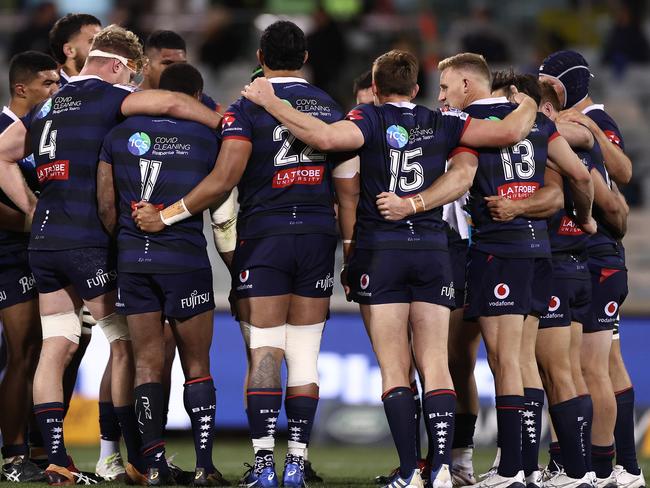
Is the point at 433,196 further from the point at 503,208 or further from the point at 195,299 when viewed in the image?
the point at 195,299

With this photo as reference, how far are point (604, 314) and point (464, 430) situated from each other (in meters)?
1.32

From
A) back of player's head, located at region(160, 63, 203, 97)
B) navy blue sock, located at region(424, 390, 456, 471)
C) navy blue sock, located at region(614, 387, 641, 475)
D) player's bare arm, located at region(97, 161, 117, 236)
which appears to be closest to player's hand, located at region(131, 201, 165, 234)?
player's bare arm, located at region(97, 161, 117, 236)

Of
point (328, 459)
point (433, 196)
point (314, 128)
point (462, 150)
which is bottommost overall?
point (328, 459)

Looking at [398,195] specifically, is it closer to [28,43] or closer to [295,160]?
[295,160]

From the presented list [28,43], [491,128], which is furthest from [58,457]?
[28,43]

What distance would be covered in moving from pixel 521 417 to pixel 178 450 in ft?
17.5

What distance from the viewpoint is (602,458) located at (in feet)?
28.4

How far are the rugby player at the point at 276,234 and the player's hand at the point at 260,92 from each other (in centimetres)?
12

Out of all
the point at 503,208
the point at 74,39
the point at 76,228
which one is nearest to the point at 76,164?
the point at 76,228

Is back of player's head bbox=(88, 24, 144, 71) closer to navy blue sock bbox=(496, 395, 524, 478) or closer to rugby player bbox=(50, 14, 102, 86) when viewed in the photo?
rugby player bbox=(50, 14, 102, 86)

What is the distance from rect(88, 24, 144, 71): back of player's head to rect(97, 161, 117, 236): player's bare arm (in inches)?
29.8

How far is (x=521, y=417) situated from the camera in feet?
25.2

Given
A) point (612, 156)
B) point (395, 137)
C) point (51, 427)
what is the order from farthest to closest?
point (612, 156) → point (51, 427) → point (395, 137)

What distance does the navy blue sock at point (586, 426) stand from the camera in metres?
8.00
